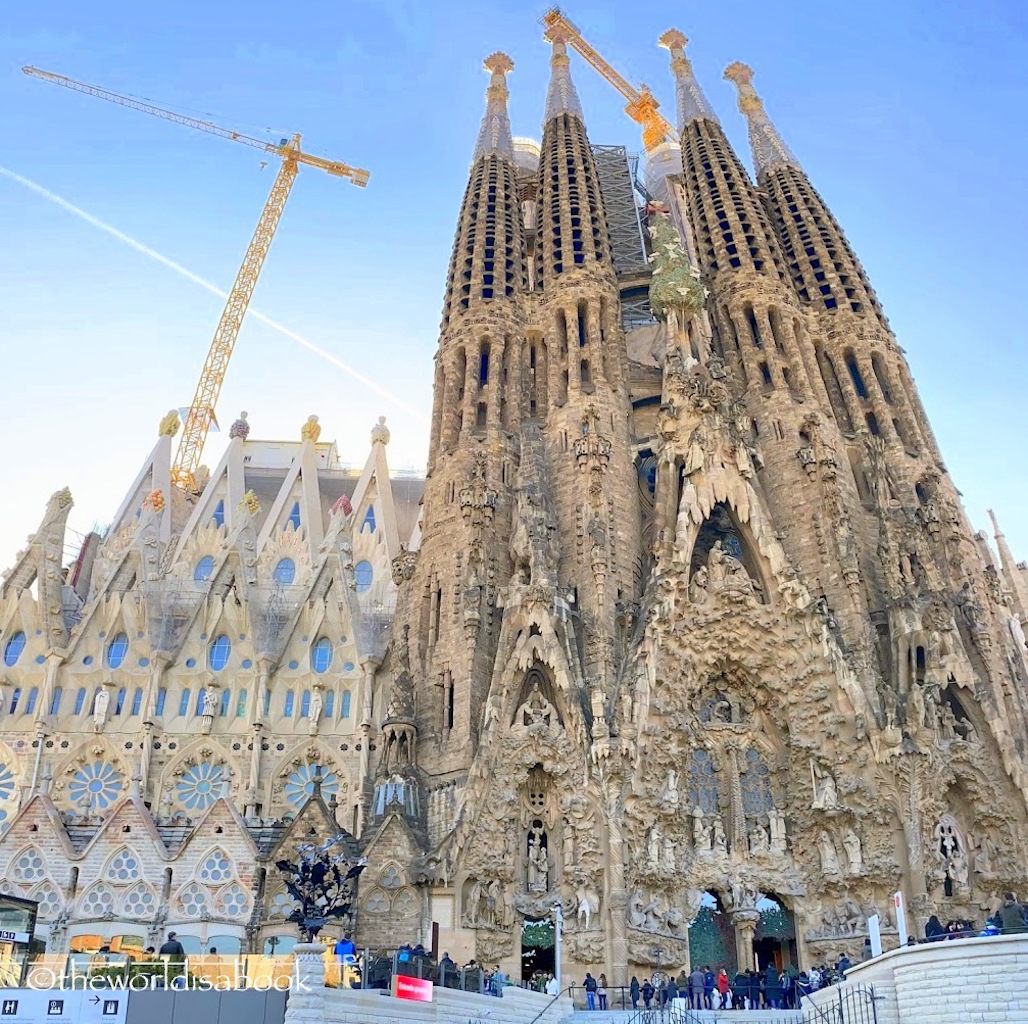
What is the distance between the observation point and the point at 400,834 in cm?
2441

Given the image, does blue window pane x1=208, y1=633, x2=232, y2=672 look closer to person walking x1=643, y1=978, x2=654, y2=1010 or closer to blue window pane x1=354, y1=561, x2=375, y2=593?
blue window pane x1=354, y1=561, x2=375, y2=593

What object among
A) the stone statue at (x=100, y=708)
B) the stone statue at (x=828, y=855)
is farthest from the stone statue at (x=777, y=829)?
the stone statue at (x=100, y=708)

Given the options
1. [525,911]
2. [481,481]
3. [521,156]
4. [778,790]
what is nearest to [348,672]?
[481,481]

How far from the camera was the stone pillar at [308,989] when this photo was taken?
12844 mm

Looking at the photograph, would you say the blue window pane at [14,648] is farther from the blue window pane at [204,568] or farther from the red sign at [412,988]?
the red sign at [412,988]

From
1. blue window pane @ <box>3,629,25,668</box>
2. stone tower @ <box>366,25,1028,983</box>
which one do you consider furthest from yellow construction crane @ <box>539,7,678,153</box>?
blue window pane @ <box>3,629,25,668</box>

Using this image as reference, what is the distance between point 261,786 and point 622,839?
42.2ft

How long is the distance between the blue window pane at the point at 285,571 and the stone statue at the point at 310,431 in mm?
8547

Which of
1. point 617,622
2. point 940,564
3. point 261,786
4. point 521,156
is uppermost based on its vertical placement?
point 521,156

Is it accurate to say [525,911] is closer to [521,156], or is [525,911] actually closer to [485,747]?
[485,747]

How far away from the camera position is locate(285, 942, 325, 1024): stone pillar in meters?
12.8

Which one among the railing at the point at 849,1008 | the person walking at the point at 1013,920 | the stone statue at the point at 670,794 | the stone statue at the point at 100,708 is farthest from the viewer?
the stone statue at the point at 100,708

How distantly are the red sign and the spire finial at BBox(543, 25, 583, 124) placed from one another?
135ft

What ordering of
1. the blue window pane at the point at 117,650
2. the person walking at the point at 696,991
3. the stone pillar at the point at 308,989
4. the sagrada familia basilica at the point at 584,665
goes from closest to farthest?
1. the stone pillar at the point at 308,989
2. the person walking at the point at 696,991
3. the sagrada familia basilica at the point at 584,665
4. the blue window pane at the point at 117,650
